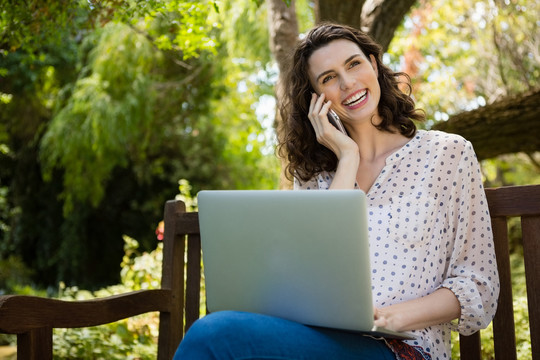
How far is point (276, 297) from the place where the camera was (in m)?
1.23

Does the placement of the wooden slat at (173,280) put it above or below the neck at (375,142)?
below

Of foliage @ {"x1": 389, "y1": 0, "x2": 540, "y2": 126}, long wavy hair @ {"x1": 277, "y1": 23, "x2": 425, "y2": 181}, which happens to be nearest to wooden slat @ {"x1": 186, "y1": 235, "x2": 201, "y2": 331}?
long wavy hair @ {"x1": 277, "y1": 23, "x2": 425, "y2": 181}

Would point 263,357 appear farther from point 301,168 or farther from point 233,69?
point 233,69

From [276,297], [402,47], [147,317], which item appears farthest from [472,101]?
[276,297]

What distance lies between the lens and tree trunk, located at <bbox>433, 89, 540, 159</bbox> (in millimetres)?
3172

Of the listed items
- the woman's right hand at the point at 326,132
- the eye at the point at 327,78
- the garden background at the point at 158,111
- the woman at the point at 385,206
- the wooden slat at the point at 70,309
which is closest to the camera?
the woman at the point at 385,206

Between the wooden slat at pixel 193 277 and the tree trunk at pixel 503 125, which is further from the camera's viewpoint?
the tree trunk at pixel 503 125

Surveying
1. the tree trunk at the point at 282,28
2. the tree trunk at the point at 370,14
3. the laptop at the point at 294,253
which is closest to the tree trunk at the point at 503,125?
the tree trunk at the point at 370,14

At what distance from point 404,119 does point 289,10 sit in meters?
1.74

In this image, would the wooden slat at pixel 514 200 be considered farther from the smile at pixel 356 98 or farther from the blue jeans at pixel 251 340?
the blue jeans at pixel 251 340

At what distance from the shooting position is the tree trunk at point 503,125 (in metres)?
3.17

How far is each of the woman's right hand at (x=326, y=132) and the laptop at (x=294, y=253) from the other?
0.61 meters

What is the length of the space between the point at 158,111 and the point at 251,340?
5.14 metres

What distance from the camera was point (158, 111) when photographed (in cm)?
612
